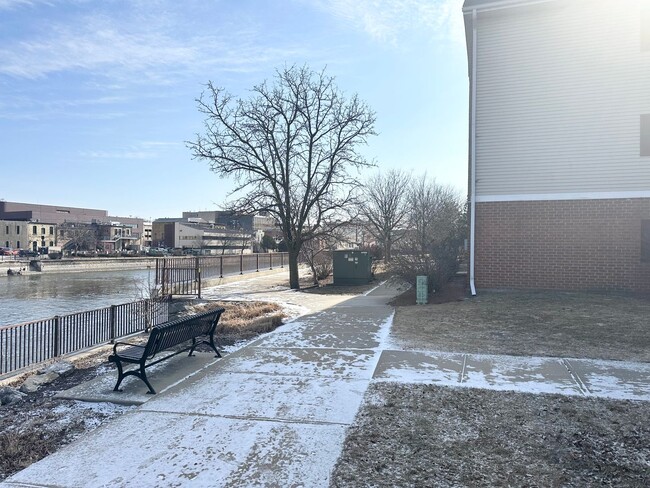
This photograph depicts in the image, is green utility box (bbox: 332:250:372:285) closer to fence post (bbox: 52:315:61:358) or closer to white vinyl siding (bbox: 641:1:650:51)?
white vinyl siding (bbox: 641:1:650:51)

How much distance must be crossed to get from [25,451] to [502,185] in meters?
12.2

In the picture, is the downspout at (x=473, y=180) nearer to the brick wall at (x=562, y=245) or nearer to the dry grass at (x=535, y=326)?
the brick wall at (x=562, y=245)

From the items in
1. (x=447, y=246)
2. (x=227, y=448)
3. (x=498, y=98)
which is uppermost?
(x=498, y=98)

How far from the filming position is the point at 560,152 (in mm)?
12359

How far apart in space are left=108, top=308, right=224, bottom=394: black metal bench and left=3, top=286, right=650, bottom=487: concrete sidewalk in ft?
0.72

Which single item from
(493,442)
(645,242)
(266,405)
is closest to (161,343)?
(266,405)

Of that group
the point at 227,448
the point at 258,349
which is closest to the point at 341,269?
the point at 258,349

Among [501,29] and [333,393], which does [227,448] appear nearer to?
[333,393]

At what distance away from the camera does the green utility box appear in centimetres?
2064

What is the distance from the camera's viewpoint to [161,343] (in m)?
5.91

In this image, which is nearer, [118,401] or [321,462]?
[321,462]

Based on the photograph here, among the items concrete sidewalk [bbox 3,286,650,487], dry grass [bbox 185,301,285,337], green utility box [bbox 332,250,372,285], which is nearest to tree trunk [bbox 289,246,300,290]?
green utility box [bbox 332,250,372,285]

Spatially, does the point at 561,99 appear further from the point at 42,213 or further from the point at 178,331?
the point at 42,213

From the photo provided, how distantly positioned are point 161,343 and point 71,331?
431 cm
